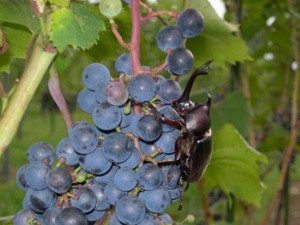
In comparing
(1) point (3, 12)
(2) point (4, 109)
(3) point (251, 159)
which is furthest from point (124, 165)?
(3) point (251, 159)

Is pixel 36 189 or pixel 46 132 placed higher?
pixel 36 189

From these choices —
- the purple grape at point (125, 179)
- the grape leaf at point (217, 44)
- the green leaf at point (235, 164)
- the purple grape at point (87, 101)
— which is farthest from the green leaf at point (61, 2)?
the green leaf at point (235, 164)

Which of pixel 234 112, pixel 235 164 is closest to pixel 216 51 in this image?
pixel 235 164

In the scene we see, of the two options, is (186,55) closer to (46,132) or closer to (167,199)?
(167,199)

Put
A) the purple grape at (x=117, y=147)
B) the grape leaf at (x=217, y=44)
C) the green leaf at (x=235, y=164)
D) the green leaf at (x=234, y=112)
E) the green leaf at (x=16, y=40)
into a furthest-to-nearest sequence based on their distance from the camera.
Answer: the green leaf at (x=234, y=112) → the green leaf at (x=235, y=164) → the grape leaf at (x=217, y=44) → the green leaf at (x=16, y=40) → the purple grape at (x=117, y=147)

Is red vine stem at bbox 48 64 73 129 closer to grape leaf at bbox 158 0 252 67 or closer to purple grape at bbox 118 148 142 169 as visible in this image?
purple grape at bbox 118 148 142 169

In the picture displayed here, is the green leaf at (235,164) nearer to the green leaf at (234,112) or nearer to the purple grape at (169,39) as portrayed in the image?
the green leaf at (234,112)

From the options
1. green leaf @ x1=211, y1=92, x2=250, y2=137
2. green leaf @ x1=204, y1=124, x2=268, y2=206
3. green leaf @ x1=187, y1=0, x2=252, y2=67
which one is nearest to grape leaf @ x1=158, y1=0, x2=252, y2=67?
green leaf @ x1=187, y1=0, x2=252, y2=67
